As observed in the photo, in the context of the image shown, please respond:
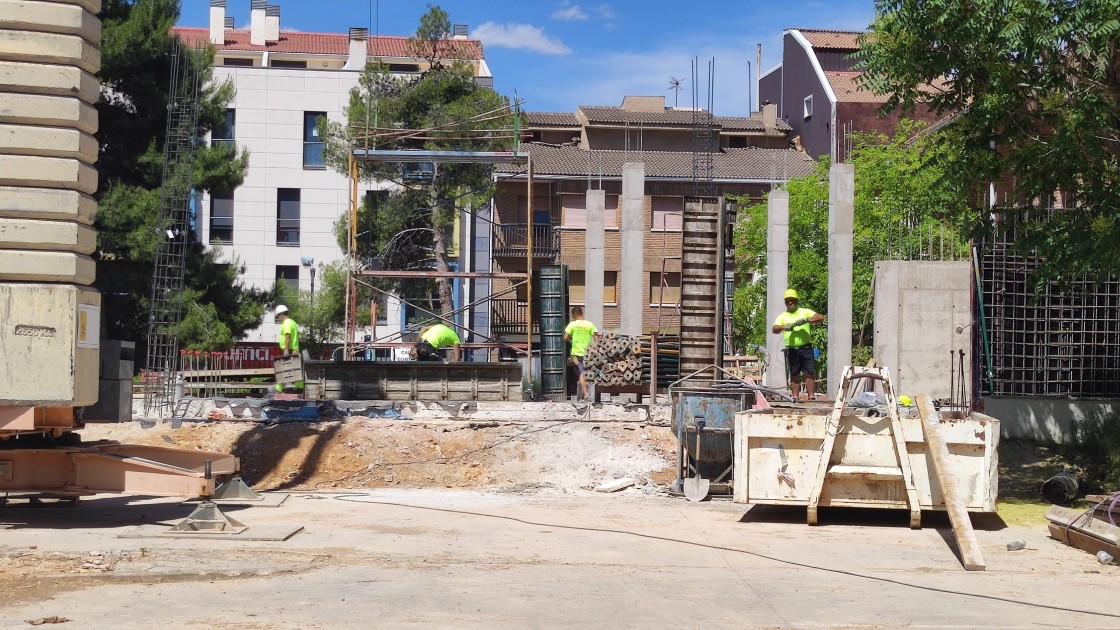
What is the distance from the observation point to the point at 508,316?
131ft

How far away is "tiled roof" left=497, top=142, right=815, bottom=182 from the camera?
4647 centimetres

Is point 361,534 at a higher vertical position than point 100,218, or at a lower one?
lower

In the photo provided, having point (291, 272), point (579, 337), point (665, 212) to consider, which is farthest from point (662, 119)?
point (579, 337)

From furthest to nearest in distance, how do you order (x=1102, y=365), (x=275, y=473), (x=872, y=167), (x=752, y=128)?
(x=752, y=128), (x=872, y=167), (x=1102, y=365), (x=275, y=473)

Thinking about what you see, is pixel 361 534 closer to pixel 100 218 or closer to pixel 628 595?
pixel 628 595

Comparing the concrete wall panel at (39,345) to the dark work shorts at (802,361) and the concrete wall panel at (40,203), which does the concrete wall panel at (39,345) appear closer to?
the concrete wall panel at (40,203)

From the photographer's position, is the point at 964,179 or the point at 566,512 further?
the point at 964,179

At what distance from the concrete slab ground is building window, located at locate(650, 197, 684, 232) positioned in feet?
117

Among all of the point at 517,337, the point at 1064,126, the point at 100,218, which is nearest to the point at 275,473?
the point at 1064,126

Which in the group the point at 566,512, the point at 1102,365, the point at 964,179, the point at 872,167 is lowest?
the point at 566,512

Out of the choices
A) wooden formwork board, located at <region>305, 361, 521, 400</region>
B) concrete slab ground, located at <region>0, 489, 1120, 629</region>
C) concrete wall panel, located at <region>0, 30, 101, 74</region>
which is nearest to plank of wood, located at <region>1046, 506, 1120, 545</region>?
concrete slab ground, located at <region>0, 489, 1120, 629</region>

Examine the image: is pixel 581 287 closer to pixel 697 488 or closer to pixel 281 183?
pixel 281 183

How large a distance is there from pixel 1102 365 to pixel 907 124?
24.4m

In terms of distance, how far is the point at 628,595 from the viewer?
7453mm
